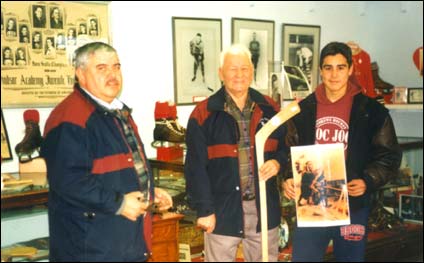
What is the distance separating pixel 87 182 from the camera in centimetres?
186

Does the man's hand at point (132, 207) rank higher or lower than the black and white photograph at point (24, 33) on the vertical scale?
lower

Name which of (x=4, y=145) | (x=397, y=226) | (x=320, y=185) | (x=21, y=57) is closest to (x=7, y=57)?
(x=21, y=57)

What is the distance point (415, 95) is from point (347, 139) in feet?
8.67

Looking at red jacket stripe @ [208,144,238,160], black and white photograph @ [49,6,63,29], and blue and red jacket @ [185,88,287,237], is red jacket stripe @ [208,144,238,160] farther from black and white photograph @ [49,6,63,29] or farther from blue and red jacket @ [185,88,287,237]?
black and white photograph @ [49,6,63,29]

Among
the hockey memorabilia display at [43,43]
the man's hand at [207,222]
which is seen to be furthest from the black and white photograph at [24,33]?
the man's hand at [207,222]

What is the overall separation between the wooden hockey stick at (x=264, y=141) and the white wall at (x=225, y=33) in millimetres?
1451

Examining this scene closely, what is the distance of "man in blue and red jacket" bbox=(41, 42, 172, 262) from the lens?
1856 millimetres

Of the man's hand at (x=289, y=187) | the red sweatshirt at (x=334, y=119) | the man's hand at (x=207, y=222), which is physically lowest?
the man's hand at (x=207, y=222)

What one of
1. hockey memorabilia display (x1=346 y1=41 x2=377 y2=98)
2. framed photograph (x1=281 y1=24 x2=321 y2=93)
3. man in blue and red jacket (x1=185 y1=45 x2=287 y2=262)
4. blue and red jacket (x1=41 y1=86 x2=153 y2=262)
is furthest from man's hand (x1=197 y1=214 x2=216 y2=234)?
framed photograph (x1=281 y1=24 x2=321 y2=93)

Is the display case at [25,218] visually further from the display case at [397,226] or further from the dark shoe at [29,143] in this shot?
the display case at [397,226]

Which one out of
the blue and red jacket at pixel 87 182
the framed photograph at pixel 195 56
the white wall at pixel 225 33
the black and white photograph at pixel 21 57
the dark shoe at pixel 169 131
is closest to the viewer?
the blue and red jacket at pixel 87 182

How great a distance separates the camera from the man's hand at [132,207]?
193 cm

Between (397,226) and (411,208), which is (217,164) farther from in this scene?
(411,208)

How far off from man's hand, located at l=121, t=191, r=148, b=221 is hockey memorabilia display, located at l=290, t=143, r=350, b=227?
74 cm
